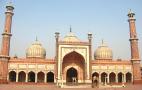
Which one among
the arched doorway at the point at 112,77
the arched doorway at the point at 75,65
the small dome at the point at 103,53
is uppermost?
the small dome at the point at 103,53

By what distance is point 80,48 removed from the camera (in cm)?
2608

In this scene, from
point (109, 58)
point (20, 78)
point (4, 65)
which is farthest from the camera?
point (109, 58)

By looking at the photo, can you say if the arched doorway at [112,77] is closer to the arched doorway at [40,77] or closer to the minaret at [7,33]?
the arched doorway at [40,77]

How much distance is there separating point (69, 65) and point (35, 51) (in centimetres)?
513

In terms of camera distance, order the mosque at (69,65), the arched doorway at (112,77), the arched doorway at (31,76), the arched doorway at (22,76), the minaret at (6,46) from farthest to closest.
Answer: the arched doorway at (112,77) < the arched doorway at (31,76) < the arched doorway at (22,76) < the mosque at (69,65) < the minaret at (6,46)

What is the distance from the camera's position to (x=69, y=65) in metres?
26.8

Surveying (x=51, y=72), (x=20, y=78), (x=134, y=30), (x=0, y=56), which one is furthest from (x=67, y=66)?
(x=134, y=30)

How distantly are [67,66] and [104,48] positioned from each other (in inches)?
275

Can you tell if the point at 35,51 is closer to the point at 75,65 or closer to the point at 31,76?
the point at 31,76

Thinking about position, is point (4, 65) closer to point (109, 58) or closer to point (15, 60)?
point (15, 60)

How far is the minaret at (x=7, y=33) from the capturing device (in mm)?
25475

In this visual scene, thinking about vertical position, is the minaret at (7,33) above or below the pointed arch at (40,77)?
above

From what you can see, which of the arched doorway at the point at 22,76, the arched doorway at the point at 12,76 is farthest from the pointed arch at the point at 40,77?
the arched doorway at the point at 12,76

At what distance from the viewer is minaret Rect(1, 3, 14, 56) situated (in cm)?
2548
